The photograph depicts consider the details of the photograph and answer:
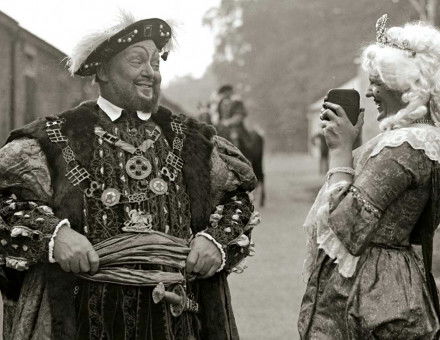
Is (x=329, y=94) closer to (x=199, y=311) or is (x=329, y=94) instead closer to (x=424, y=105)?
(x=424, y=105)

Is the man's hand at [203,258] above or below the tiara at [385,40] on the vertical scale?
below

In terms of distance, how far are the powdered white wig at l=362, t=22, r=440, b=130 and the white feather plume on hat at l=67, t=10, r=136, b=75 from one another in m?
1.05

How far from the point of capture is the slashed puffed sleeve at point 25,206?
120 inches

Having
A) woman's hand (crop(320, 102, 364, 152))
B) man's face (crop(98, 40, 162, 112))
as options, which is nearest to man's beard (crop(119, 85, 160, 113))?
man's face (crop(98, 40, 162, 112))

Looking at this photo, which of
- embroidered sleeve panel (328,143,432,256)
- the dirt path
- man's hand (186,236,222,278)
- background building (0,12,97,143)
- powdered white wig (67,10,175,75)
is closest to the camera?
embroidered sleeve panel (328,143,432,256)

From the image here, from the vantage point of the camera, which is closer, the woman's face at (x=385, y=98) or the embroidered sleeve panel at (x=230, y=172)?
the woman's face at (x=385, y=98)

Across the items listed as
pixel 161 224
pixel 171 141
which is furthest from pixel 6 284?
pixel 171 141

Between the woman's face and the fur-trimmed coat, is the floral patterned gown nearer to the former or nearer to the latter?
the woman's face

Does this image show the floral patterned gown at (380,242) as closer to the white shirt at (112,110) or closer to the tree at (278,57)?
the white shirt at (112,110)

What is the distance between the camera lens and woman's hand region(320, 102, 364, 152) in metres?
3.11

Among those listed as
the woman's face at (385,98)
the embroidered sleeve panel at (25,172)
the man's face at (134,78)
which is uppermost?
the man's face at (134,78)

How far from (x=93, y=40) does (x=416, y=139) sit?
136cm

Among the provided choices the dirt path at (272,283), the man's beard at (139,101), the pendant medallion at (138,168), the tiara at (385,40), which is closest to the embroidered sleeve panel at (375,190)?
the tiara at (385,40)


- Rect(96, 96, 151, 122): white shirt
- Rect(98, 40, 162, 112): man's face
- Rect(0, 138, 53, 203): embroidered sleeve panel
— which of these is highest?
Rect(98, 40, 162, 112): man's face
